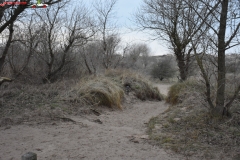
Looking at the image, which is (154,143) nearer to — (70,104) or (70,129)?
(70,129)

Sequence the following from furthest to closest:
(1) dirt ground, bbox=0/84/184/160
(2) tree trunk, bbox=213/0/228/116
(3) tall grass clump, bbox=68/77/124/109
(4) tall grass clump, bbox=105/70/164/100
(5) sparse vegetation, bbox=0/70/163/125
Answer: (4) tall grass clump, bbox=105/70/164/100
(3) tall grass clump, bbox=68/77/124/109
(5) sparse vegetation, bbox=0/70/163/125
(2) tree trunk, bbox=213/0/228/116
(1) dirt ground, bbox=0/84/184/160

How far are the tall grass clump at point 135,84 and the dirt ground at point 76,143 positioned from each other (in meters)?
6.14

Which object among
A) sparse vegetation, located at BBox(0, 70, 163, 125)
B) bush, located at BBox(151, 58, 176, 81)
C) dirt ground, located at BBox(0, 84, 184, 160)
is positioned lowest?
dirt ground, located at BBox(0, 84, 184, 160)

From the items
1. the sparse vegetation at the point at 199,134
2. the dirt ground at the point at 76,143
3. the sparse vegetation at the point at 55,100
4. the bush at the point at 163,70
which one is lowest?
the dirt ground at the point at 76,143

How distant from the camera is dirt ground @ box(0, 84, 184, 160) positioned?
155 inches

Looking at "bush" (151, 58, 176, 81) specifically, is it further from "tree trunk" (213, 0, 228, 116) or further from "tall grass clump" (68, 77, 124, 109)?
"tree trunk" (213, 0, 228, 116)

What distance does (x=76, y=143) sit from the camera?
4.53 meters

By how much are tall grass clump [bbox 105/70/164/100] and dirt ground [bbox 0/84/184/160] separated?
20.1 ft

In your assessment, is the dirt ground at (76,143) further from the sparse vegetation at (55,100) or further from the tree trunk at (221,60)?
the tree trunk at (221,60)

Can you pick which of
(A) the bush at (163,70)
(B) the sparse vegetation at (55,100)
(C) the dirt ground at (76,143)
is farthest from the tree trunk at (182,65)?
(A) the bush at (163,70)

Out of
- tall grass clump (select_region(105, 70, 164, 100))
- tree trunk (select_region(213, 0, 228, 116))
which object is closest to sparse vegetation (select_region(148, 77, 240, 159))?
tree trunk (select_region(213, 0, 228, 116))

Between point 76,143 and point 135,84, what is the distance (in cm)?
819

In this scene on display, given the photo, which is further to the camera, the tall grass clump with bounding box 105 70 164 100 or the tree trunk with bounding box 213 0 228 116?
the tall grass clump with bounding box 105 70 164 100

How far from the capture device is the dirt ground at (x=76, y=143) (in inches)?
155
